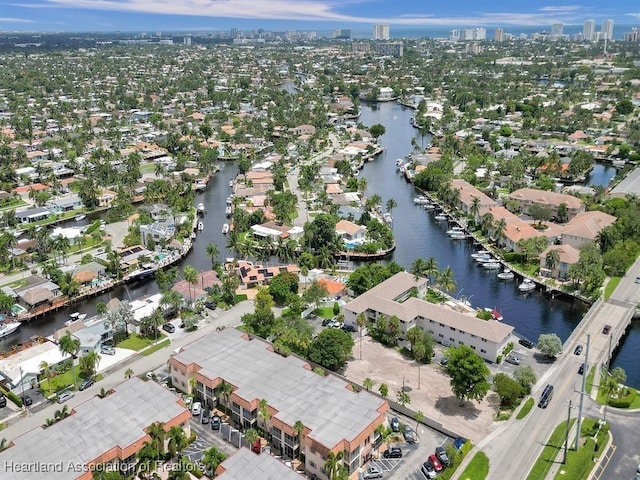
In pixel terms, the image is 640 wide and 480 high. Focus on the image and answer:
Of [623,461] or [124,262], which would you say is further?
[124,262]

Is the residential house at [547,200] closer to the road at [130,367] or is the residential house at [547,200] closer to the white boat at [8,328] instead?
the road at [130,367]

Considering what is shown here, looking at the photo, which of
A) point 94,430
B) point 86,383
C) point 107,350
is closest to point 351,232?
point 107,350

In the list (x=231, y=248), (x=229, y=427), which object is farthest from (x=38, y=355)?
(x=231, y=248)

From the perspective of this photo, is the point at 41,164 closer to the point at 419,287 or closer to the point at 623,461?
the point at 419,287

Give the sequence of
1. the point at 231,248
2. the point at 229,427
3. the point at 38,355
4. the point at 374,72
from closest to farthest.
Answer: the point at 229,427 < the point at 38,355 < the point at 231,248 < the point at 374,72

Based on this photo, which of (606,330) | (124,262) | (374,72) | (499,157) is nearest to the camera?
(606,330)

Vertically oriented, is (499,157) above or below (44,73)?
below

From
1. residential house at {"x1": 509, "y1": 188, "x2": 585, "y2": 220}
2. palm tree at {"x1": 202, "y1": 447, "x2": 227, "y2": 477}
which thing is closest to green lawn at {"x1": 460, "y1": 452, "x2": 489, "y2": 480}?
palm tree at {"x1": 202, "y1": 447, "x2": 227, "y2": 477}

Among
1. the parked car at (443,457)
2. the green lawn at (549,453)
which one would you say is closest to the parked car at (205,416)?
the parked car at (443,457)

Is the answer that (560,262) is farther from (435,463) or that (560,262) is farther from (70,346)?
(70,346)
